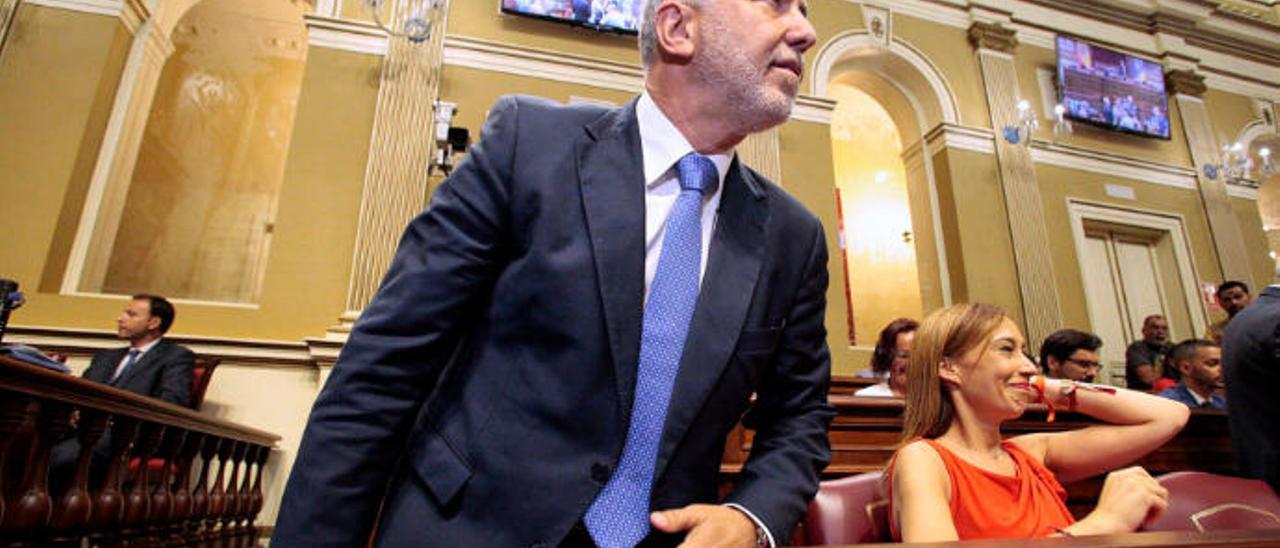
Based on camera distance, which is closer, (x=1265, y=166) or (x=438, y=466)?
(x=438, y=466)

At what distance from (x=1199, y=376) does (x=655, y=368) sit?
442cm

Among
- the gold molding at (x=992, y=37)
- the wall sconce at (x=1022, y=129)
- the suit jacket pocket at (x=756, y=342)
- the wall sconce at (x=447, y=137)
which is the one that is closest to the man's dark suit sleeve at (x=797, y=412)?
the suit jacket pocket at (x=756, y=342)

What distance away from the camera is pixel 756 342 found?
3.41 feet

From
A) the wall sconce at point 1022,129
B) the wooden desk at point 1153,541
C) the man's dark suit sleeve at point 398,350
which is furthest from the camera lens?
the wall sconce at point 1022,129

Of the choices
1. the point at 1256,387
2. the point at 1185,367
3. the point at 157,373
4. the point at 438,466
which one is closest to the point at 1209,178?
the point at 1185,367

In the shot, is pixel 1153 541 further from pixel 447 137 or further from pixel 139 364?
pixel 447 137

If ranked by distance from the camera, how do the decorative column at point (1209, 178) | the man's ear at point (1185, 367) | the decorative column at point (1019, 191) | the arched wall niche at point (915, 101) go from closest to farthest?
the man's ear at point (1185, 367)
the decorative column at point (1019, 191)
the arched wall niche at point (915, 101)
the decorative column at point (1209, 178)

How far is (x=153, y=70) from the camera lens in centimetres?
566

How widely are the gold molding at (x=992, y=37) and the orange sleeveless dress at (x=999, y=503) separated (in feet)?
22.8

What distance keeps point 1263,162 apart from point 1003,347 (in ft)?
29.8

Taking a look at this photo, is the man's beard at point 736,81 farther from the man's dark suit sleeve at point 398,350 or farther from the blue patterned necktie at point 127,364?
the blue patterned necktie at point 127,364

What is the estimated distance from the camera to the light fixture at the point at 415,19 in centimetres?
509

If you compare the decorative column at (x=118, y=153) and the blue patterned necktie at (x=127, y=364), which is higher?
the decorative column at (x=118, y=153)

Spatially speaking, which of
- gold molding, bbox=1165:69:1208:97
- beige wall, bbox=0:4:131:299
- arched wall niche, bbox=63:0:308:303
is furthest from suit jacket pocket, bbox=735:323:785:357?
gold molding, bbox=1165:69:1208:97
